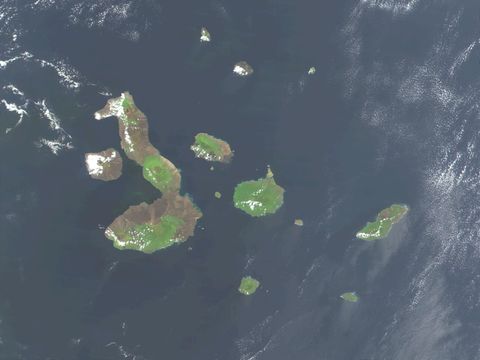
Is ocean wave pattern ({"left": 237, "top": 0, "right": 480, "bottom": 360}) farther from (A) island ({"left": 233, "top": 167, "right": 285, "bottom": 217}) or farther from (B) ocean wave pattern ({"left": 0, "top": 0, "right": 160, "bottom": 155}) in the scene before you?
(B) ocean wave pattern ({"left": 0, "top": 0, "right": 160, "bottom": 155})

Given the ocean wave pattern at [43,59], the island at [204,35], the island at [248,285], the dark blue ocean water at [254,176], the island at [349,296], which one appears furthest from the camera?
the island at [349,296]

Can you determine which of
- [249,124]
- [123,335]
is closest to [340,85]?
[249,124]

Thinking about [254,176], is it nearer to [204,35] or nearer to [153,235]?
[153,235]

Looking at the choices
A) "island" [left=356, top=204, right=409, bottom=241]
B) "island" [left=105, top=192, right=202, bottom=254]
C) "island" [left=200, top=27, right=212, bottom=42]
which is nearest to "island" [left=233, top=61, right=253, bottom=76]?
"island" [left=200, top=27, right=212, bottom=42]

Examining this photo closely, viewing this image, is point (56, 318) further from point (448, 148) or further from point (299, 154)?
point (448, 148)

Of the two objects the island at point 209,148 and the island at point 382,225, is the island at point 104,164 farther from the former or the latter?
the island at point 382,225

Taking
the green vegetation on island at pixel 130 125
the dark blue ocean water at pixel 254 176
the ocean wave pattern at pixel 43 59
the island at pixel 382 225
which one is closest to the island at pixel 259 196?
the dark blue ocean water at pixel 254 176
